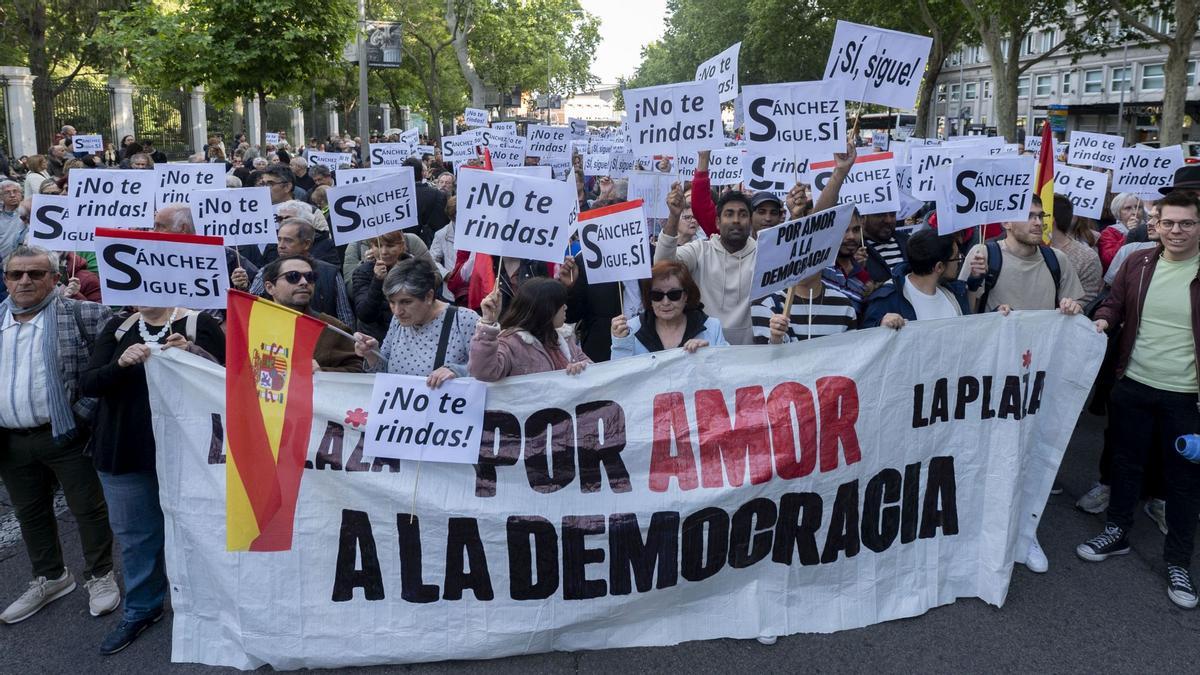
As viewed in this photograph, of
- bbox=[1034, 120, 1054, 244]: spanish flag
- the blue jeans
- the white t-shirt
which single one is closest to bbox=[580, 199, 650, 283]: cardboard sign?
the white t-shirt

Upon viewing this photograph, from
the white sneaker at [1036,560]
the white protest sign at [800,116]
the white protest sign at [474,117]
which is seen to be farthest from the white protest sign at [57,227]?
the white protest sign at [474,117]

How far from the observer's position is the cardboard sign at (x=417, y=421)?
4020 millimetres

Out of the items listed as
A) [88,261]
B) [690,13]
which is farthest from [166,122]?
[690,13]

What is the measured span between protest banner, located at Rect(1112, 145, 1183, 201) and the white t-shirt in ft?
17.6

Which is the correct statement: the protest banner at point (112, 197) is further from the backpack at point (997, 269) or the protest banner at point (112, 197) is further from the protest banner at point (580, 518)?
the backpack at point (997, 269)

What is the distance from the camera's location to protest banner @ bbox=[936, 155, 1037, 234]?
5.55 metres

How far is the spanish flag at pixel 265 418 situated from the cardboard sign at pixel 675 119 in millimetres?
3449

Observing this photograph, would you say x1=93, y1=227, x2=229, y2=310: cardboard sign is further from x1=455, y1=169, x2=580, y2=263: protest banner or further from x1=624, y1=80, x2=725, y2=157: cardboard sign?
x1=624, y1=80, x2=725, y2=157: cardboard sign

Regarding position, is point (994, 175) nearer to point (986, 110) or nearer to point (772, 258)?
point (772, 258)

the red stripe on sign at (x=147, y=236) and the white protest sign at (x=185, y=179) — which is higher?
the white protest sign at (x=185, y=179)

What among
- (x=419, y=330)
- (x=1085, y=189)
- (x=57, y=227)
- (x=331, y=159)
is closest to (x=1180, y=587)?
(x=419, y=330)

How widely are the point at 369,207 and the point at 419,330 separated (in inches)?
79.2

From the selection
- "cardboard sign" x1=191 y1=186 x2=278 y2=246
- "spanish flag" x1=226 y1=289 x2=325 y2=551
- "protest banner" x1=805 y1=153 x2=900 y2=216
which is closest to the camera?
"spanish flag" x1=226 y1=289 x2=325 y2=551

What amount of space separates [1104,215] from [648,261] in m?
6.74
